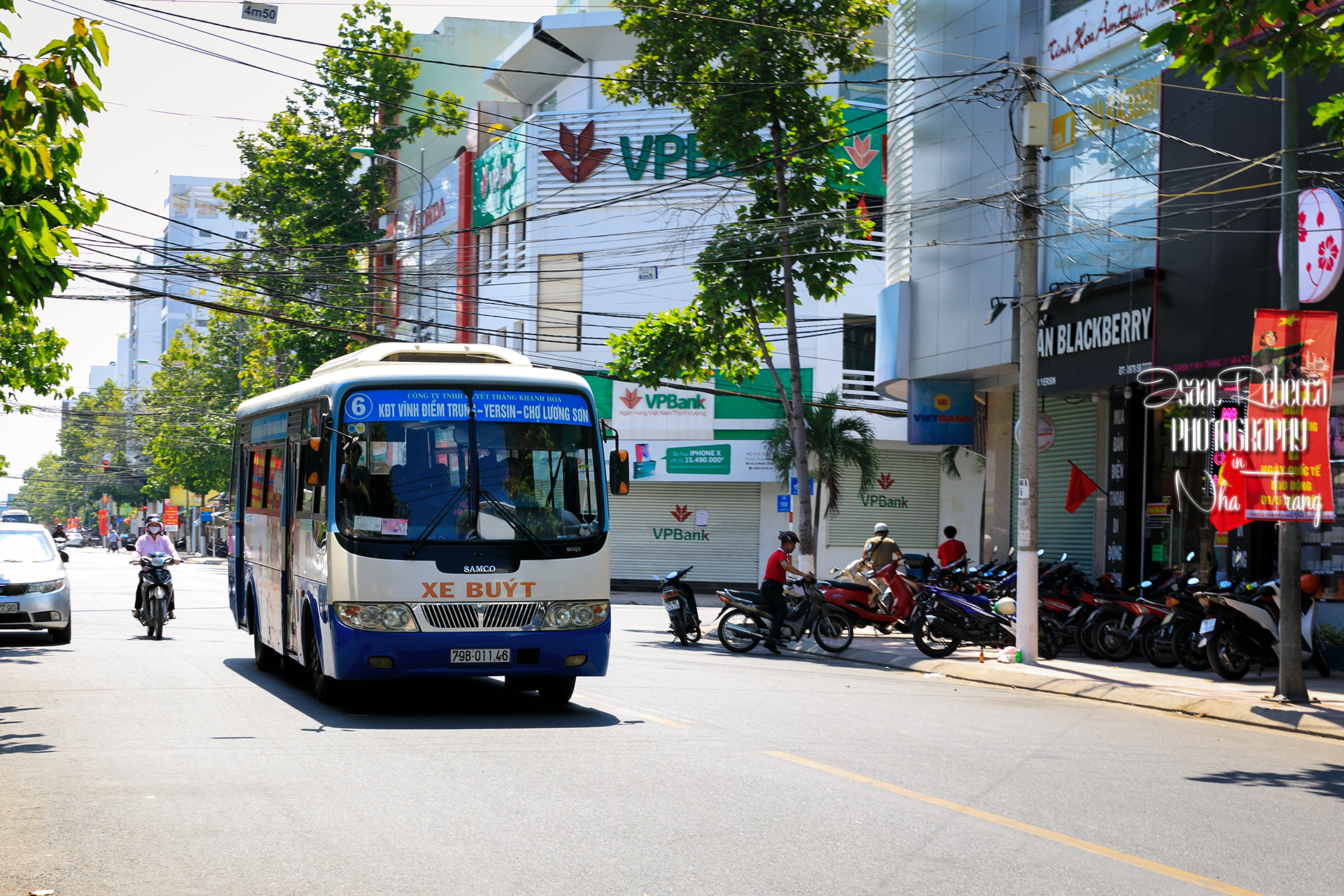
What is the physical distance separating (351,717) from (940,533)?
30.4 meters

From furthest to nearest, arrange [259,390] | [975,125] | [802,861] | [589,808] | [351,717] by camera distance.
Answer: [259,390]
[975,125]
[351,717]
[589,808]
[802,861]

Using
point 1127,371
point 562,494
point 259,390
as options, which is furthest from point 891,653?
point 259,390

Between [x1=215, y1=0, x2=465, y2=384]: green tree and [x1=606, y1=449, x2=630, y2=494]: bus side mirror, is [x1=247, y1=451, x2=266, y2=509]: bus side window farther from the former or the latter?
[x1=215, y1=0, x2=465, y2=384]: green tree

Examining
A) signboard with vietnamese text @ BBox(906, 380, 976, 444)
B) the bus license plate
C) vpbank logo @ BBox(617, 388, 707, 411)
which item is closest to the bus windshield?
the bus license plate

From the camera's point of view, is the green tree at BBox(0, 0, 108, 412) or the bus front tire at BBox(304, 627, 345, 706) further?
the bus front tire at BBox(304, 627, 345, 706)

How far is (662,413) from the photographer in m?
39.3

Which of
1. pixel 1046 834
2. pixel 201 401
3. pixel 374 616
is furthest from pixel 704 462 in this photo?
pixel 201 401

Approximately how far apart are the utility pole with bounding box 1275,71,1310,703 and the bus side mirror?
20.6 feet

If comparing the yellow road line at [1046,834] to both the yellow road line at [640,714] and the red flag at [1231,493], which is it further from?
the red flag at [1231,493]

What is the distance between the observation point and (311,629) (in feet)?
39.3

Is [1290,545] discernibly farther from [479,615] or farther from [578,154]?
[578,154]

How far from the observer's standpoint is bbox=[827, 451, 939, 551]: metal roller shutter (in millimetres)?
39188

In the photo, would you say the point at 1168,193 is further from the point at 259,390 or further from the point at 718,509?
the point at 259,390

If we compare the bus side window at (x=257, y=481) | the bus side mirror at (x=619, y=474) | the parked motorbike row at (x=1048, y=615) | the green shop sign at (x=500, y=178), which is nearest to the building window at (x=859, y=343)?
the green shop sign at (x=500, y=178)
